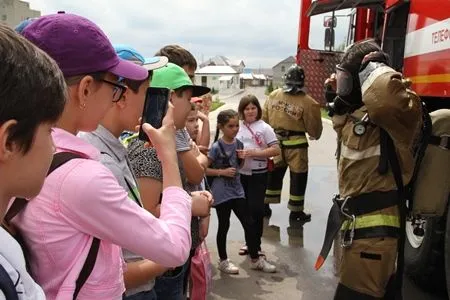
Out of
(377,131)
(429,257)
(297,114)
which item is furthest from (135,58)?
(297,114)

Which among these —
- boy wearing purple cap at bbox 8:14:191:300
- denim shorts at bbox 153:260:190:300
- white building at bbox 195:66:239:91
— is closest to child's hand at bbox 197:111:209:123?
denim shorts at bbox 153:260:190:300

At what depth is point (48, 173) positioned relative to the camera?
1.26 m

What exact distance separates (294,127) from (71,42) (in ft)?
16.4

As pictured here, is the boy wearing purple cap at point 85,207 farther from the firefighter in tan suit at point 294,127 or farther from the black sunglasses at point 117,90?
the firefighter in tan suit at point 294,127

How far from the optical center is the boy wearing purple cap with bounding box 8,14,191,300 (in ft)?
4.10

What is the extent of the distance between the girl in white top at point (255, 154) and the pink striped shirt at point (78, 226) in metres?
3.35

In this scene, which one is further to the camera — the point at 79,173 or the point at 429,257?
the point at 429,257

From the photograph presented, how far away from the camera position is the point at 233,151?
4574 mm

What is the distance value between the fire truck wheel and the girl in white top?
142cm

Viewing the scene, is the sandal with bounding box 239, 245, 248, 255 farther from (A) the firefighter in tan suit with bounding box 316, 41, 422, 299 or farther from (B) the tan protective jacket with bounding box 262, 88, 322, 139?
(A) the firefighter in tan suit with bounding box 316, 41, 422, 299

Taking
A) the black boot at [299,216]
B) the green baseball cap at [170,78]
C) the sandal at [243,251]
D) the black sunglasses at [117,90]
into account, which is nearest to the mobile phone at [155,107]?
the black sunglasses at [117,90]

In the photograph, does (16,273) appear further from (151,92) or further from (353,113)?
(353,113)

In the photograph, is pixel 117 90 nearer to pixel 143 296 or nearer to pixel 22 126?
pixel 22 126

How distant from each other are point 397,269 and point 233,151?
1.95m
